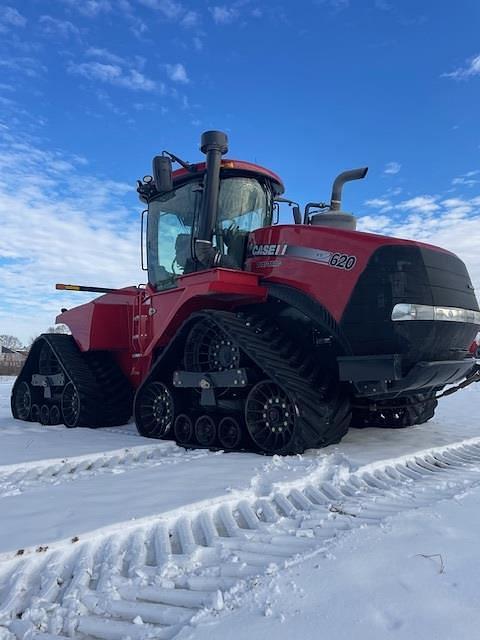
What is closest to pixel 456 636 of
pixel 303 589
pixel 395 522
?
pixel 303 589

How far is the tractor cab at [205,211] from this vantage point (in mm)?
5703

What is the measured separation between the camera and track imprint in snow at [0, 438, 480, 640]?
2031 millimetres

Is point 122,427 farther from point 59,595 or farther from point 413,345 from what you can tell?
point 59,595

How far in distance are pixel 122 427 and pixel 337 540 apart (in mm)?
5524

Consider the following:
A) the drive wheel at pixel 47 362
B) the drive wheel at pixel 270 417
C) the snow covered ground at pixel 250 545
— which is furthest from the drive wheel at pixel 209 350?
the drive wheel at pixel 47 362

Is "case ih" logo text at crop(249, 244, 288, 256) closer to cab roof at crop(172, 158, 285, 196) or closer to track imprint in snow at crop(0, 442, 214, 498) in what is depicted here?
cab roof at crop(172, 158, 285, 196)

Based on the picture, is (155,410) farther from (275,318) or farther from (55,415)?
(55,415)

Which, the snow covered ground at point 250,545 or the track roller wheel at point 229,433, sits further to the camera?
the track roller wheel at point 229,433

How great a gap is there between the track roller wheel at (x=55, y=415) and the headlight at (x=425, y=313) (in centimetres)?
558

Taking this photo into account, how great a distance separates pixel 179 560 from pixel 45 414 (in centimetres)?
668

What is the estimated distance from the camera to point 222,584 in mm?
2277

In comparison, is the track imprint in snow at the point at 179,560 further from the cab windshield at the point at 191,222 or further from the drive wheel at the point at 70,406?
the drive wheel at the point at 70,406

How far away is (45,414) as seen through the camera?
8625 mm

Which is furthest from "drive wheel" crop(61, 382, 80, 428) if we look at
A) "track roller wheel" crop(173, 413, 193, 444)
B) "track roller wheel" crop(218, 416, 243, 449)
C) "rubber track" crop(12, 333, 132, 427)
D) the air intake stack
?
the air intake stack
